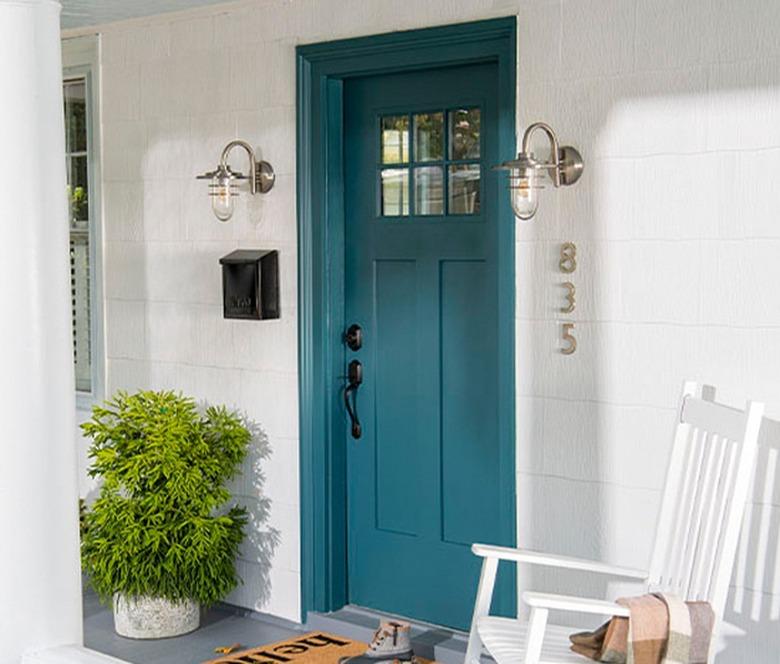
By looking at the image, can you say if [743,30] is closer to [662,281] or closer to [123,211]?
[662,281]

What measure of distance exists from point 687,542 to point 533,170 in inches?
49.2

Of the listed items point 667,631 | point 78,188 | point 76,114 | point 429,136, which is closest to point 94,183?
point 78,188

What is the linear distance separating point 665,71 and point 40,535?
2208 mm

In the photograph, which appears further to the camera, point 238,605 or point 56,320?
point 238,605

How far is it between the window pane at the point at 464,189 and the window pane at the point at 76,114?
6.36 feet

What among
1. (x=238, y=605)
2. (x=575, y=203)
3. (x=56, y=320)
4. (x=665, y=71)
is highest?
(x=665, y=71)

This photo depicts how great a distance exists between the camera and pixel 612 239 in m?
3.97

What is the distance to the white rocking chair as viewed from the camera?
10.0ft

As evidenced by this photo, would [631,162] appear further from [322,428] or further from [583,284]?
[322,428]

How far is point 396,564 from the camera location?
15.9ft

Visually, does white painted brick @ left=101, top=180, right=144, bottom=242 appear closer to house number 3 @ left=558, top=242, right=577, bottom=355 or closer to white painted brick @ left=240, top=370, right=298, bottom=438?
white painted brick @ left=240, top=370, right=298, bottom=438

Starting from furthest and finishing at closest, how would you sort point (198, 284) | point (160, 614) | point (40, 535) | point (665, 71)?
point (198, 284) < point (160, 614) < point (665, 71) < point (40, 535)

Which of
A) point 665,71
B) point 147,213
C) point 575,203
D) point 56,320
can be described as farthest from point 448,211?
point 56,320

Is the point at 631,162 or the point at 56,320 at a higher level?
the point at 631,162
